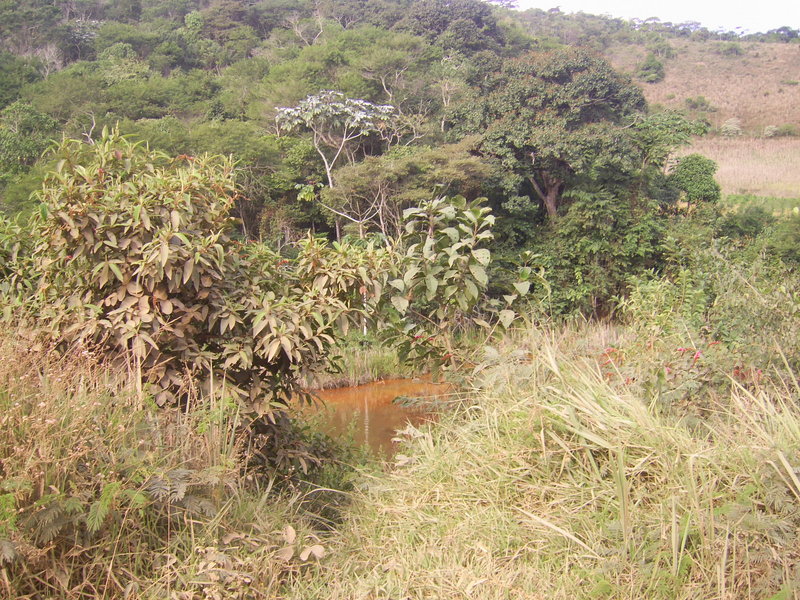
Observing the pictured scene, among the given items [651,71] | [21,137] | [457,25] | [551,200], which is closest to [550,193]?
[551,200]

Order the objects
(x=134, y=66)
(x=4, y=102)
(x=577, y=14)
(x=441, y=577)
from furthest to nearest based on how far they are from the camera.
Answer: (x=577, y=14), (x=134, y=66), (x=4, y=102), (x=441, y=577)

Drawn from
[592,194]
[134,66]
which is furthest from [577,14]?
[592,194]

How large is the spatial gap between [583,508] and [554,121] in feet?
40.9

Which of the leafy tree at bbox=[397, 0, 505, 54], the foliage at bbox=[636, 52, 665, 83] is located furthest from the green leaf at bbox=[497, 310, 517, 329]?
the foliage at bbox=[636, 52, 665, 83]

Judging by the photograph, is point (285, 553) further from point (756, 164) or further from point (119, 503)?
point (756, 164)

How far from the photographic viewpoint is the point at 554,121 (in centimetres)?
1361

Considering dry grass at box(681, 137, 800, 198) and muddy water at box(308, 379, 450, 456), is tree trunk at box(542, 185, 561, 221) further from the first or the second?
dry grass at box(681, 137, 800, 198)

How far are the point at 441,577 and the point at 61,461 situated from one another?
1218mm

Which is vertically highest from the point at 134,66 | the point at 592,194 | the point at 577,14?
the point at 577,14

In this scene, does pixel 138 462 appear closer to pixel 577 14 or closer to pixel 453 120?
pixel 453 120

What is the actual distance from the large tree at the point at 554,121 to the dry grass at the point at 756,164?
360 inches

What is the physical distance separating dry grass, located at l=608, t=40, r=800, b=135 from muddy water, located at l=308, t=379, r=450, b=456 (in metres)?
27.6

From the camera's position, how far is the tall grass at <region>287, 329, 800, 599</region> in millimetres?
1920

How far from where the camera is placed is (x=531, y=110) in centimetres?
1380
